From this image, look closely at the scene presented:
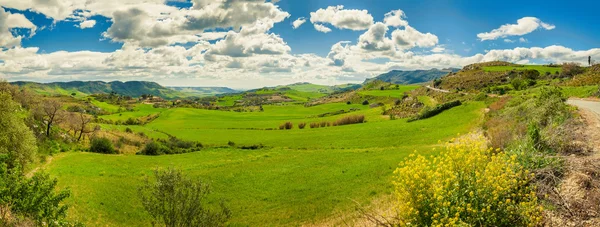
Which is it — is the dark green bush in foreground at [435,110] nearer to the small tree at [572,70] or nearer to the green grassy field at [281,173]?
the green grassy field at [281,173]

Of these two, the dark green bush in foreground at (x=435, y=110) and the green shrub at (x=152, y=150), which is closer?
the dark green bush in foreground at (x=435, y=110)

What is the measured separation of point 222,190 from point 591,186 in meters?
34.4

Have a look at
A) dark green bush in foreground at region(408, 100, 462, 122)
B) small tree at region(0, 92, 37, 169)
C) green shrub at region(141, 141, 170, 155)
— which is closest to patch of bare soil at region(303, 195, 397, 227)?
small tree at region(0, 92, 37, 169)

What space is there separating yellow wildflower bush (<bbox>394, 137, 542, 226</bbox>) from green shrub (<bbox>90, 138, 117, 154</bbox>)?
6838 centimetres

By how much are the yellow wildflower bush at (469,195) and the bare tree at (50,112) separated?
75466 millimetres

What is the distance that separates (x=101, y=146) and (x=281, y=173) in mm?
44422

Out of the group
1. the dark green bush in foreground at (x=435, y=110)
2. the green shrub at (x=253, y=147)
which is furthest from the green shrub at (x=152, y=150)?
the dark green bush in foreground at (x=435, y=110)

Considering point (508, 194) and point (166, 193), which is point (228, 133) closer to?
point (166, 193)

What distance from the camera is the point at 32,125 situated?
6069cm

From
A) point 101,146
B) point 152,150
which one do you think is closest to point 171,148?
point 152,150

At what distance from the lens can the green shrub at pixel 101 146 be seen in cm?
6506

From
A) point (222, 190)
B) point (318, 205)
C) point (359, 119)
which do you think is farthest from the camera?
point (359, 119)

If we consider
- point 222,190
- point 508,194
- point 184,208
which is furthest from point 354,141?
point 508,194

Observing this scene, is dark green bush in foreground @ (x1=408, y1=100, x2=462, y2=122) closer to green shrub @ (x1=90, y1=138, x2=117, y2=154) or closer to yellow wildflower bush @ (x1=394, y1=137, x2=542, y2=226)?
yellow wildflower bush @ (x1=394, y1=137, x2=542, y2=226)
